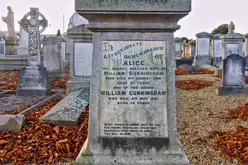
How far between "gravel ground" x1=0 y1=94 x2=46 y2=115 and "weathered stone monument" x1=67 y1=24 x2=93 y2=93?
1065mm

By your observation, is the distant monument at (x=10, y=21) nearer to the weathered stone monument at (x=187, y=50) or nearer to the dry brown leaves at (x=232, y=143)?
the weathered stone monument at (x=187, y=50)

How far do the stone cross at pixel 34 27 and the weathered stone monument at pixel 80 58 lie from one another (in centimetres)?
183

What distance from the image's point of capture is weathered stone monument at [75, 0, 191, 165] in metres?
2.37

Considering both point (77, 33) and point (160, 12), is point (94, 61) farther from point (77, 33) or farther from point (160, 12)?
Answer: point (77, 33)

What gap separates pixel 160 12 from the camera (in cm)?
226

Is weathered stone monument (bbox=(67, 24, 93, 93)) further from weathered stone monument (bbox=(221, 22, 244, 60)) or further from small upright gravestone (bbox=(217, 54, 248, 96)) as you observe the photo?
weathered stone monument (bbox=(221, 22, 244, 60))

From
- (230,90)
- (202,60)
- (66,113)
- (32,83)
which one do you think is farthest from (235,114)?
(202,60)

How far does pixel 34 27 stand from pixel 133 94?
21.1ft

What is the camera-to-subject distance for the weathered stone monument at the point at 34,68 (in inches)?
290

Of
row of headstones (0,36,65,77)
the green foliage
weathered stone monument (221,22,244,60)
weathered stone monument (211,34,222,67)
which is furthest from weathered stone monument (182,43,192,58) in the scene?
the green foliage

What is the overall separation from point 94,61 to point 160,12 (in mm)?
780

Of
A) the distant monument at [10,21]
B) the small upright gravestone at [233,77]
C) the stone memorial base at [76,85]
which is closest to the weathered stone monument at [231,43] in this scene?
the small upright gravestone at [233,77]

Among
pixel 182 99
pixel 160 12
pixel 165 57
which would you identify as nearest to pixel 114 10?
pixel 160 12

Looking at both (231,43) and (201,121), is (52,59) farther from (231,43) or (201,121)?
(231,43)
